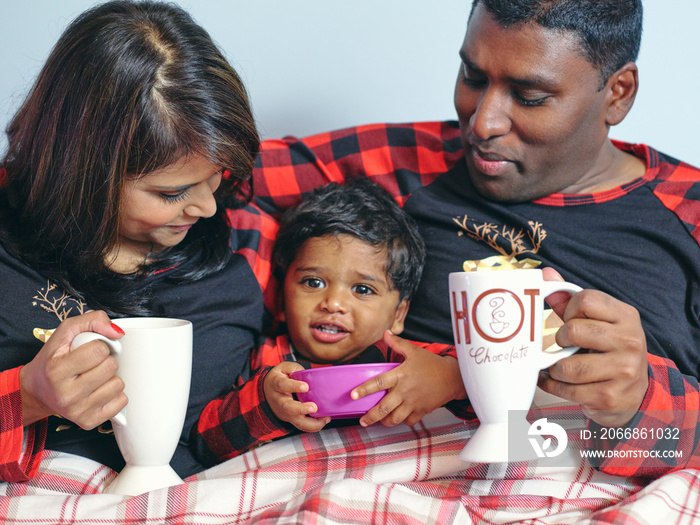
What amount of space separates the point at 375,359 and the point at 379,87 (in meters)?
0.91

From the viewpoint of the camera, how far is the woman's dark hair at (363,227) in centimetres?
140

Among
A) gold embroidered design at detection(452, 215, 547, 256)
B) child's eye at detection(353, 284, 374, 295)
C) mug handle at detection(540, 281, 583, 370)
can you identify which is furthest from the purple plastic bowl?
gold embroidered design at detection(452, 215, 547, 256)

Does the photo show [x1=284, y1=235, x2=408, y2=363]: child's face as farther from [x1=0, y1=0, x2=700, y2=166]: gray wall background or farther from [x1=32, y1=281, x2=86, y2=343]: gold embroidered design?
[x1=0, y1=0, x2=700, y2=166]: gray wall background

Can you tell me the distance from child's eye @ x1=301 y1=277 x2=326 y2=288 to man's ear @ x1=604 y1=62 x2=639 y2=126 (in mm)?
712

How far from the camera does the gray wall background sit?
181cm

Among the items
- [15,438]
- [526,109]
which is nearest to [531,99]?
[526,109]

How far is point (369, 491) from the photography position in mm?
953

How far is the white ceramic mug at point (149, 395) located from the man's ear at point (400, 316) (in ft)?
A: 1.76

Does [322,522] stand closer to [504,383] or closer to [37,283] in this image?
[504,383]

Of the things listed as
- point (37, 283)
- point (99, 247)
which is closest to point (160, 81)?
point (99, 247)

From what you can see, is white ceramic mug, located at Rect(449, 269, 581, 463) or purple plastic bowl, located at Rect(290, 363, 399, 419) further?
purple plastic bowl, located at Rect(290, 363, 399, 419)

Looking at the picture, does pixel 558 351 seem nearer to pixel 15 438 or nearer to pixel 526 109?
pixel 526 109

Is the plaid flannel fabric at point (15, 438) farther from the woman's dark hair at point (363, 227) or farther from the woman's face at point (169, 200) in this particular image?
the woman's dark hair at point (363, 227)

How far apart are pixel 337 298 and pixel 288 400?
31cm
